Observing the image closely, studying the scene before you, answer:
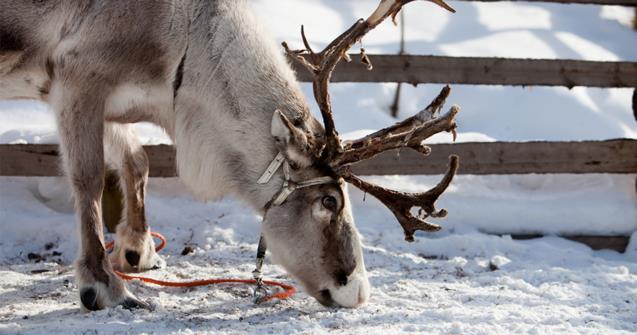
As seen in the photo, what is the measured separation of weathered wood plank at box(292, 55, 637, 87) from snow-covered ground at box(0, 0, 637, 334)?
0.77 m

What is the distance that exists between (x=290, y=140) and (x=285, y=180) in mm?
234

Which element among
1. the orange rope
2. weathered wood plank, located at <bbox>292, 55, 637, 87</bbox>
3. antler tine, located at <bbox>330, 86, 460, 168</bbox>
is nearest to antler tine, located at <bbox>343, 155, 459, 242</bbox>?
antler tine, located at <bbox>330, 86, 460, 168</bbox>

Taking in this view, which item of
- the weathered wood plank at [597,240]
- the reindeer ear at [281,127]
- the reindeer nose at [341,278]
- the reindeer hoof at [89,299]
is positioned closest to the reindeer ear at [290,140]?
the reindeer ear at [281,127]

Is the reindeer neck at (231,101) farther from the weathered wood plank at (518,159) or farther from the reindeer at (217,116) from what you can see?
the weathered wood plank at (518,159)

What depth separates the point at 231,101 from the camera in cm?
370

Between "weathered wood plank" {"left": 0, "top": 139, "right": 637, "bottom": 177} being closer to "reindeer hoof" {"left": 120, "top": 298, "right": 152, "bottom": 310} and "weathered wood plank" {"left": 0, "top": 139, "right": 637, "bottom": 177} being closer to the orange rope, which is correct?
the orange rope

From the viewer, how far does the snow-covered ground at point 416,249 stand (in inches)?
139

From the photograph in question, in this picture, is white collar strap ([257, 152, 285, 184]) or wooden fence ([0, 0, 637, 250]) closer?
white collar strap ([257, 152, 285, 184])

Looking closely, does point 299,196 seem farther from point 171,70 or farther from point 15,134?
point 15,134

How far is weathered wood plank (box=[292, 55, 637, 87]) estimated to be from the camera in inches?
206

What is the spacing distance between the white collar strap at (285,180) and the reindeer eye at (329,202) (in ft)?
0.24

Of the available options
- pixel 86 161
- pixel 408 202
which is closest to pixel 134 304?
pixel 86 161

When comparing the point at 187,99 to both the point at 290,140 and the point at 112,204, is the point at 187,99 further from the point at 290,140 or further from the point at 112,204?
the point at 112,204

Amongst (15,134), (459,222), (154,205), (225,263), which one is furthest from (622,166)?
(15,134)
